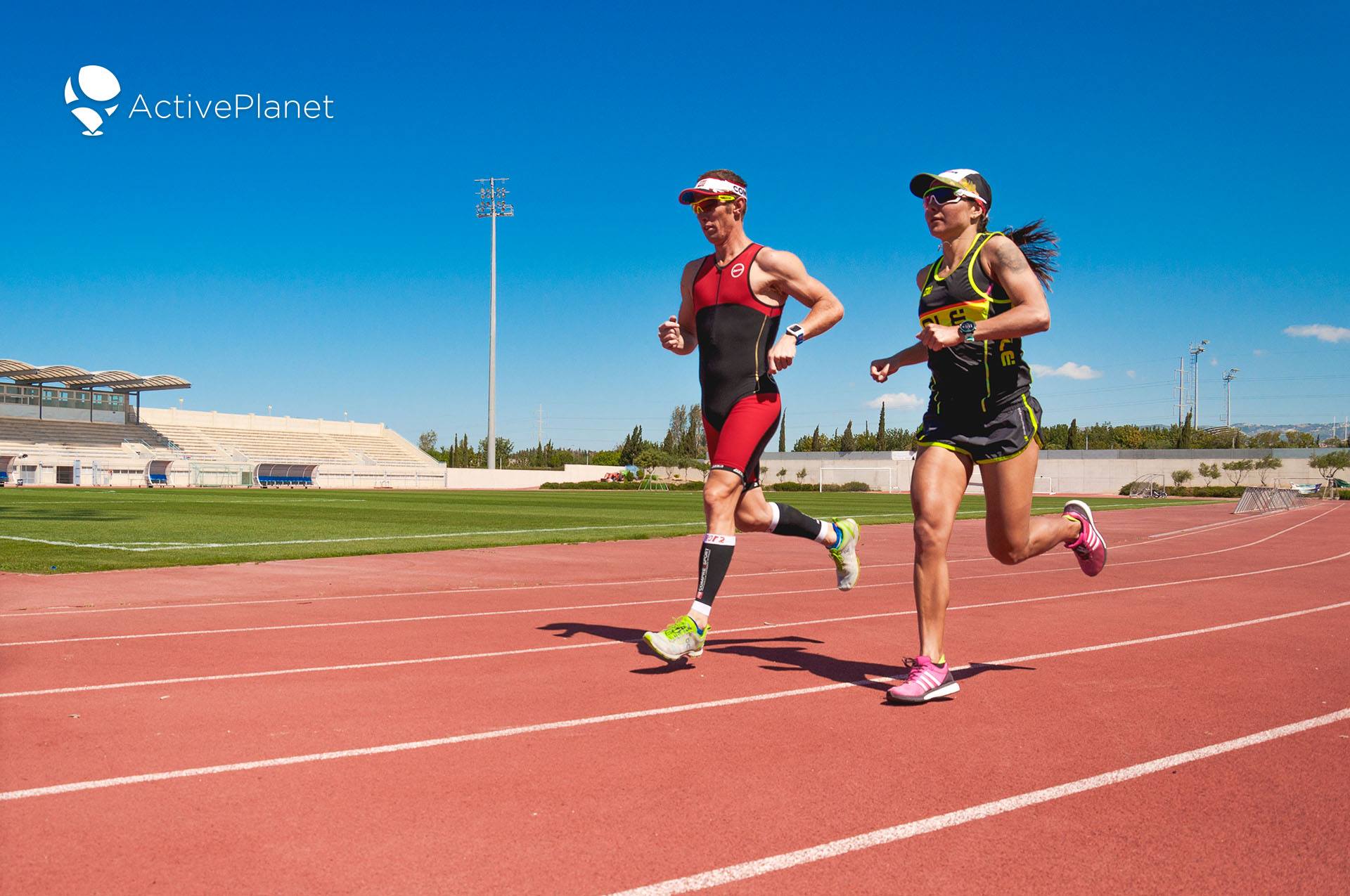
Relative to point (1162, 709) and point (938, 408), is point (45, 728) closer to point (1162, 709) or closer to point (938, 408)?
point (938, 408)

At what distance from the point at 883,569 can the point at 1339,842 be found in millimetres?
7858

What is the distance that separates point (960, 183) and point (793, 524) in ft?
6.86

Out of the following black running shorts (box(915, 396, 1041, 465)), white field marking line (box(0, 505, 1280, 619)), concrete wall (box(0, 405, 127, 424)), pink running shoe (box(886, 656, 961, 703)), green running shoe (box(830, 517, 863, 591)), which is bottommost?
white field marking line (box(0, 505, 1280, 619))

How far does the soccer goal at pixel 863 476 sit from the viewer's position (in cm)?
7544

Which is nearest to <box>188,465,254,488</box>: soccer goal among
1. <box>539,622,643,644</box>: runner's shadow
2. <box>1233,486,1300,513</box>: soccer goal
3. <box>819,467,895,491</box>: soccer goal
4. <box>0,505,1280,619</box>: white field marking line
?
<box>819,467,895,491</box>: soccer goal

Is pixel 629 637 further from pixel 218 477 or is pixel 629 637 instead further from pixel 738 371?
pixel 218 477

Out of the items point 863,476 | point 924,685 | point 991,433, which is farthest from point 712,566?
point 863,476

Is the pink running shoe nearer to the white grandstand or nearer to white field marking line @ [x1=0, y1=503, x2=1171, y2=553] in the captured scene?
white field marking line @ [x1=0, y1=503, x2=1171, y2=553]

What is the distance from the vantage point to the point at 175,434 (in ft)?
243

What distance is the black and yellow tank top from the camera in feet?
15.2

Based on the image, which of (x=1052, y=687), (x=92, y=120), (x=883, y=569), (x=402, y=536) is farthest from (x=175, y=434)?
(x=1052, y=687)

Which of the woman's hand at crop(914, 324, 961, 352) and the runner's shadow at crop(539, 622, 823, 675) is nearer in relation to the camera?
the woman's hand at crop(914, 324, 961, 352)

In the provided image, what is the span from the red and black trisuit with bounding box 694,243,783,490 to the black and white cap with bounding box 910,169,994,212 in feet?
3.25

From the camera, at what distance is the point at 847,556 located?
604 cm
